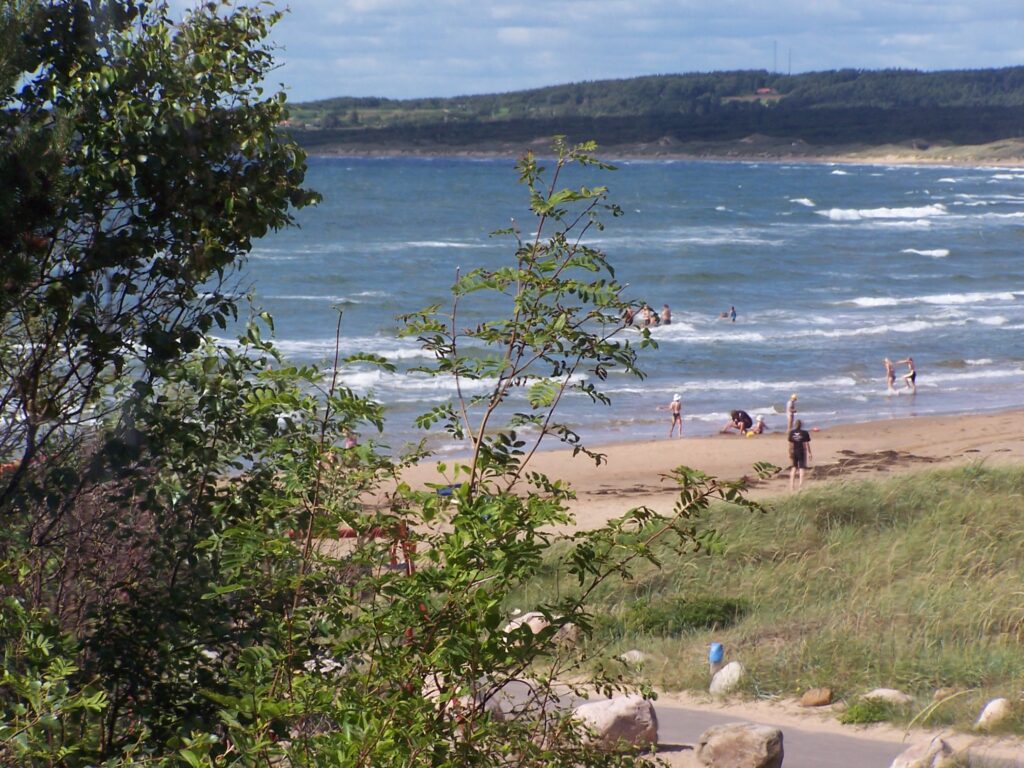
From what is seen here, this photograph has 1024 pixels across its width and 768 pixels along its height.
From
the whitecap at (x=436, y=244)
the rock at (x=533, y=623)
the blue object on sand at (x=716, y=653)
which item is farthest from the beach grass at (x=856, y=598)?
the whitecap at (x=436, y=244)

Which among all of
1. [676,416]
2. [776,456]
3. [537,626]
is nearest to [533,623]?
[537,626]

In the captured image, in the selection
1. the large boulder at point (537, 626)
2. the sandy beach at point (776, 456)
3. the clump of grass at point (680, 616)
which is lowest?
the sandy beach at point (776, 456)

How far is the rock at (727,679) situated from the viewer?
8.79m

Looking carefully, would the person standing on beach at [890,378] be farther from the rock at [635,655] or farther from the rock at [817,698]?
the rock at [817,698]

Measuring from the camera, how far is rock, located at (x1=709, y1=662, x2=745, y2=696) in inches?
346

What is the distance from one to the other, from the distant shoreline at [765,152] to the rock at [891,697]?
152 metres

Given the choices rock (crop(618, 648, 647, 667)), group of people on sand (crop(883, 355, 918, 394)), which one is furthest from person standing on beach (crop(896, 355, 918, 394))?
rock (crop(618, 648, 647, 667))

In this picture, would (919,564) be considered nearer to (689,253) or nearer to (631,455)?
(631,455)

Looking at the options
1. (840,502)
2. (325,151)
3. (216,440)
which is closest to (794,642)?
(840,502)

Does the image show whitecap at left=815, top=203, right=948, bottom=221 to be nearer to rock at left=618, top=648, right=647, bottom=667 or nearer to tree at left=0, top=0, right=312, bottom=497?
Answer: rock at left=618, top=648, right=647, bottom=667

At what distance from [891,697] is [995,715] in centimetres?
88

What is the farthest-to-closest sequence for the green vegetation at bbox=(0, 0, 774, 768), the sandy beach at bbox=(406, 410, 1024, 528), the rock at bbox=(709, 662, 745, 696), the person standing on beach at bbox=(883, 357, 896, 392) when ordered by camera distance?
the person standing on beach at bbox=(883, 357, 896, 392) < the sandy beach at bbox=(406, 410, 1024, 528) < the rock at bbox=(709, 662, 745, 696) < the green vegetation at bbox=(0, 0, 774, 768)

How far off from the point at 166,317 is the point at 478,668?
5.19 feet

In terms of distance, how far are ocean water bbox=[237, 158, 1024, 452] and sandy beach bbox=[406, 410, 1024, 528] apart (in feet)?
3.91
